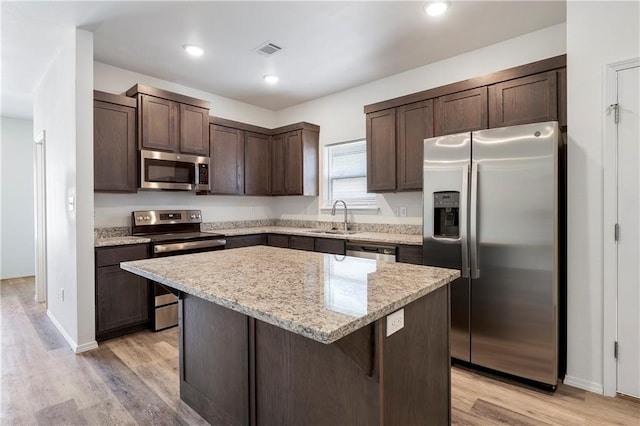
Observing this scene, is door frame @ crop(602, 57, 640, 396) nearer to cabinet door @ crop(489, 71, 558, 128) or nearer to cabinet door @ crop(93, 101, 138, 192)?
cabinet door @ crop(489, 71, 558, 128)

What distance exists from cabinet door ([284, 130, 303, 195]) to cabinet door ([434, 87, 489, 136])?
6.47 ft

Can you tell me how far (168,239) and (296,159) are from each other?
6.60 feet

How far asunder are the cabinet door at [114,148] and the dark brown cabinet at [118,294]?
70cm

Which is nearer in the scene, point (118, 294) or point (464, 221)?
point (464, 221)

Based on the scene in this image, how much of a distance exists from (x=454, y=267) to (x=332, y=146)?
2.65m

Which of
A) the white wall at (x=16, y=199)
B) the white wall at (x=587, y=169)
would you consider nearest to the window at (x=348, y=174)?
the white wall at (x=587, y=169)

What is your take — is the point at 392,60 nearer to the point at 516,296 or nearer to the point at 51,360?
the point at 516,296

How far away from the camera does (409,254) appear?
3.08 metres

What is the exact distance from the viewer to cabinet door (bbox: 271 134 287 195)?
189 inches

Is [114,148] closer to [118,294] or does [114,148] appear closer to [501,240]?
[118,294]

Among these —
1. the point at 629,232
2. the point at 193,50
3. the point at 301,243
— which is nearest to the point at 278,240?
the point at 301,243

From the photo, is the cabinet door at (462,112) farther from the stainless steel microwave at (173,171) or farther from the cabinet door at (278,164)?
the stainless steel microwave at (173,171)

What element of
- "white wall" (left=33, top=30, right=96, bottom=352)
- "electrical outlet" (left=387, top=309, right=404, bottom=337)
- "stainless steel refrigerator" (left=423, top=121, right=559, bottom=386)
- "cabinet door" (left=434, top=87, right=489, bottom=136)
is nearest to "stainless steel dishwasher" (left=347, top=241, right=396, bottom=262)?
"stainless steel refrigerator" (left=423, top=121, right=559, bottom=386)

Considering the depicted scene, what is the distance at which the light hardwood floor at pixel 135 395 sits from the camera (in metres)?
1.98
